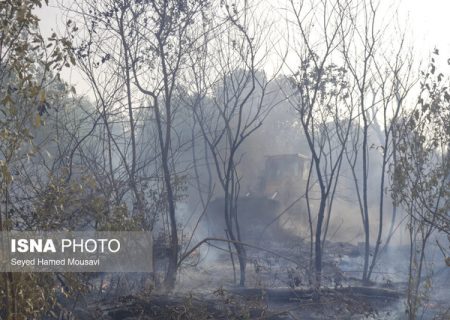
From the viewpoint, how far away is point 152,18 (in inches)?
409

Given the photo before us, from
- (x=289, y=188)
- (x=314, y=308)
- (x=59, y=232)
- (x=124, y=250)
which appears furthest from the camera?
(x=289, y=188)

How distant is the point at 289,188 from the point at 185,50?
1958 centimetres

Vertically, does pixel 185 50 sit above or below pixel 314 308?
above

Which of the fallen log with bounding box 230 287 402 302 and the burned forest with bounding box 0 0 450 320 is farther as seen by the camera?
the fallen log with bounding box 230 287 402 302

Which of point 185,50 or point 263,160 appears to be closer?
point 185,50

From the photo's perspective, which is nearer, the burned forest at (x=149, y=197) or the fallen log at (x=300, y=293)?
the burned forest at (x=149, y=197)

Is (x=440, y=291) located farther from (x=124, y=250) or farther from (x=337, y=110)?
(x=124, y=250)

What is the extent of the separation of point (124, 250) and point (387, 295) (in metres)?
5.47

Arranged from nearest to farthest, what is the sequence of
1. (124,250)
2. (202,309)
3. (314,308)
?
(202,309) < (124,250) < (314,308)

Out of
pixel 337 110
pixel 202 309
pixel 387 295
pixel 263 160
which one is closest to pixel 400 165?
pixel 202 309

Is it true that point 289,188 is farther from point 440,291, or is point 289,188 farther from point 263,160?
point 440,291

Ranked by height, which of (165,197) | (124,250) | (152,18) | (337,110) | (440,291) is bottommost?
(440,291)

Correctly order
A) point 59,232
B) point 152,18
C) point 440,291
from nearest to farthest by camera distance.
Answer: point 59,232 < point 152,18 < point 440,291

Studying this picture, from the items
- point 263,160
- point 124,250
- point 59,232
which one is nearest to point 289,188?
point 263,160
